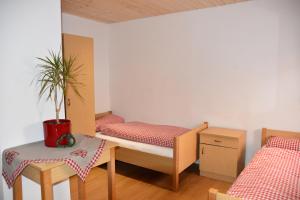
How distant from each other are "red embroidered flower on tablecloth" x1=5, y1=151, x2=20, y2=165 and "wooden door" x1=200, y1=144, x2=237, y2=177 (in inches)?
89.3

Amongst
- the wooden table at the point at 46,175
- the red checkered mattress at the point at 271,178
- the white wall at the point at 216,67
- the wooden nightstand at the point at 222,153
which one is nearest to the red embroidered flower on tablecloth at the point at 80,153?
the wooden table at the point at 46,175

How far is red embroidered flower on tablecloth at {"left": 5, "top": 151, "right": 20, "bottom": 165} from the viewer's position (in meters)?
1.68

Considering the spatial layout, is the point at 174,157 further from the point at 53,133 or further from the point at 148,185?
the point at 53,133

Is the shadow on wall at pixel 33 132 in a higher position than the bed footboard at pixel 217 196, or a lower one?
higher

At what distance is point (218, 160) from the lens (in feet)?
10.1

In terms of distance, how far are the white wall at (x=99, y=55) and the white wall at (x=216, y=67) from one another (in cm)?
19

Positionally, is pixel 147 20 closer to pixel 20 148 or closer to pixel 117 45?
pixel 117 45

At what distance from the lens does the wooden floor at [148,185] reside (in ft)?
8.92

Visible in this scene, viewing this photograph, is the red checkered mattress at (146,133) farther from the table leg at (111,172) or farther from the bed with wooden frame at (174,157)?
the table leg at (111,172)

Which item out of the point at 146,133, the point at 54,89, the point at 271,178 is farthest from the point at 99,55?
the point at 271,178

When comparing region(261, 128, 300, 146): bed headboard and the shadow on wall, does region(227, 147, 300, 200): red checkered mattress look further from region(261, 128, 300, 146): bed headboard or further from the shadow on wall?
the shadow on wall

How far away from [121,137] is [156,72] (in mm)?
1268

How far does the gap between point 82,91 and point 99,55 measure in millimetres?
1304

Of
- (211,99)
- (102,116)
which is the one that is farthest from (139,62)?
(211,99)
